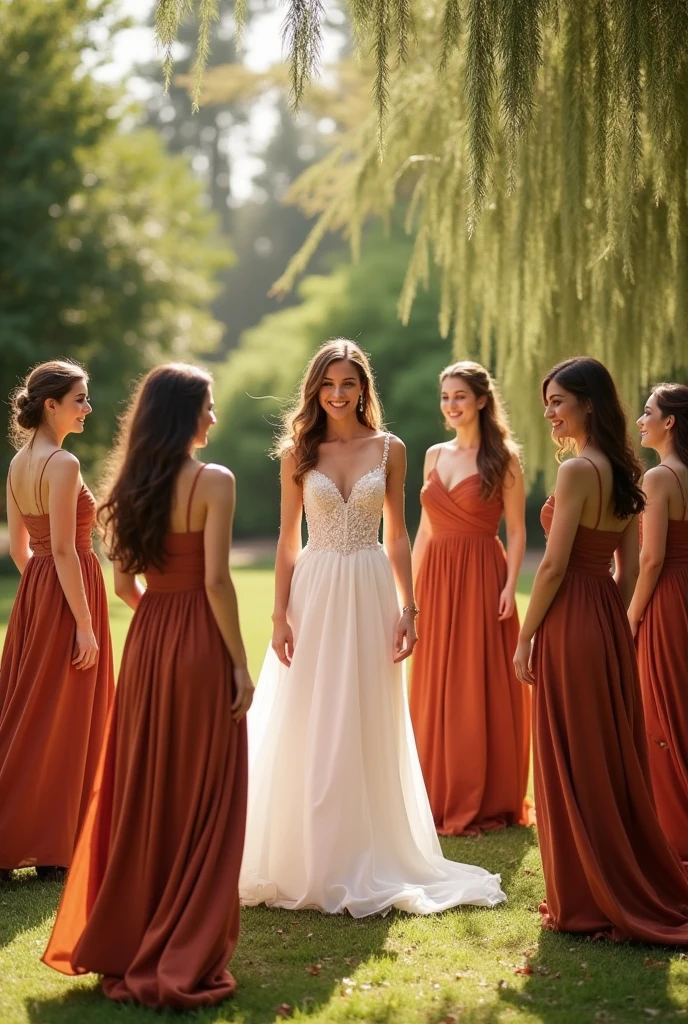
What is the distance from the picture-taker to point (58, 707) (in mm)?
5430

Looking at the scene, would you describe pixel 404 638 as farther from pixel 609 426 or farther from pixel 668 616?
pixel 609 426

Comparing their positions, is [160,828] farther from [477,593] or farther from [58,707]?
[477,593]

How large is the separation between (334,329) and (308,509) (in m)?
25.4

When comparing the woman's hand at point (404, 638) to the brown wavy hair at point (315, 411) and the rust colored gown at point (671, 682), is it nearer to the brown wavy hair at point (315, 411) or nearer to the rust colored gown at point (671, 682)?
the brown wavy hair at point (315, 411)

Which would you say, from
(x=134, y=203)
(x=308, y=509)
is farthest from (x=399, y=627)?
(x=134, y=203)

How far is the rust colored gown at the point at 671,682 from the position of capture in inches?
212

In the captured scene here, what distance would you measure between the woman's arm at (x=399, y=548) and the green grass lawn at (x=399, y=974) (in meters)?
1.22

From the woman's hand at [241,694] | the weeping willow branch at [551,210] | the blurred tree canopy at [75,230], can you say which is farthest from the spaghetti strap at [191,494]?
the blurred tree canopy at [75,230]

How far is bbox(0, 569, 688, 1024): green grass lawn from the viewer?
12.6 ft

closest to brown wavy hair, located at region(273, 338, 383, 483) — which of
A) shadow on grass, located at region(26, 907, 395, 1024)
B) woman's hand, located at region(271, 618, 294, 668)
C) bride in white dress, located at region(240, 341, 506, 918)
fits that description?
bride in white dress, located at region(240, 341, 506, 918)

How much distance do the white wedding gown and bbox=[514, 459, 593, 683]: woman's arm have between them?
905 mm

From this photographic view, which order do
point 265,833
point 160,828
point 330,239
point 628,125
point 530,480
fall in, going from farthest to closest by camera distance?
point 330,239, point 530,480, point 265,833, point 628,125, point 160,828

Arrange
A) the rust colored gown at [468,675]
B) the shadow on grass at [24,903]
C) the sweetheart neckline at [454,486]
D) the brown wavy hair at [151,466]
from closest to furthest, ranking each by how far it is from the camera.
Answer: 1. the brown wavy hair at [151,466]
2. the shadow on grass at [24,903]
3. the rust colored gown at [468,675]
4. the sweetheart neckline at [454,486]

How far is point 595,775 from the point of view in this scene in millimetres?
4543
